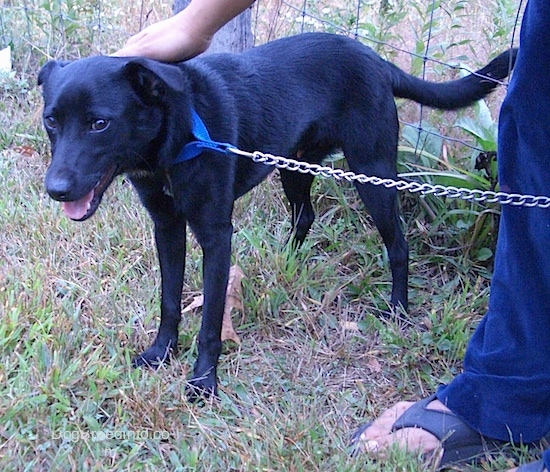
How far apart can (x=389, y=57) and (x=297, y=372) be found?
1615 millimetres

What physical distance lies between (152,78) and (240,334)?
930mm

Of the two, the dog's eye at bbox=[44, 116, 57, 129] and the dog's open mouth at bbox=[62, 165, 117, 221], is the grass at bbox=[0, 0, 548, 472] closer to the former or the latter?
the dog's open mouth at bbox=[62, 165, 117, 221]

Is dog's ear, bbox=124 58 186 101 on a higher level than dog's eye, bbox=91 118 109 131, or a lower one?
higher

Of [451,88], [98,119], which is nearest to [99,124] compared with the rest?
[98,119]

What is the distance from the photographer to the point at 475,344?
1.90 m

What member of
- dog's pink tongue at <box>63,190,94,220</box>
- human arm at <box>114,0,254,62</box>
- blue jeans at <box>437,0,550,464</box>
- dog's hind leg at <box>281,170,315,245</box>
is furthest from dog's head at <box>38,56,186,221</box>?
dog's hind leg at <box>281,170,315,245</box>

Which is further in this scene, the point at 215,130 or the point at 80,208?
the point at 215,130

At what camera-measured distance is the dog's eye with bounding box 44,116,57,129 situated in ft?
5.99

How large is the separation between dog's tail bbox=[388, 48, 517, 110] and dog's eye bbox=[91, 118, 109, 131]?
1110 mm

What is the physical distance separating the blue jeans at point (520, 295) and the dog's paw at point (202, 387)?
66cm

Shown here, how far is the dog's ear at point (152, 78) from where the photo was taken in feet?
5.97

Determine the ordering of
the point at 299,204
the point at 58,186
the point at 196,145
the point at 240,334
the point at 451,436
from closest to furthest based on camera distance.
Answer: the point at 58,186
the point at 451,436
the point at 196,145
the point at 240,334
the point at 299,204

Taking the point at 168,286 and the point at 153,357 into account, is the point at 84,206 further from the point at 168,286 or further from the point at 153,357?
the point at 153,357

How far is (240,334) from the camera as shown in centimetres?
243
